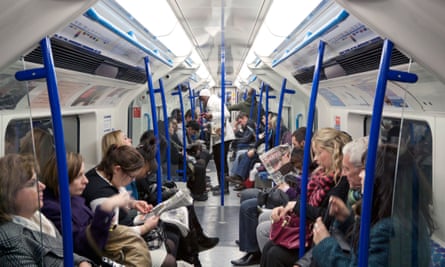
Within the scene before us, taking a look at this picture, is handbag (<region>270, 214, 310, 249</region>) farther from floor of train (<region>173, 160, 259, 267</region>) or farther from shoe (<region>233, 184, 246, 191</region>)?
shoe (<region>233, 184, 246, 191</region>)

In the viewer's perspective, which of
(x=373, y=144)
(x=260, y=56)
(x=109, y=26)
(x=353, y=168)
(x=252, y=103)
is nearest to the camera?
(x=373, y=144)

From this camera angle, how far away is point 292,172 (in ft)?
14.4

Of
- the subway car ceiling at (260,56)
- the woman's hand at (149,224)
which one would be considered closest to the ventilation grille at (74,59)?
the subway car ceiling at (260,56)

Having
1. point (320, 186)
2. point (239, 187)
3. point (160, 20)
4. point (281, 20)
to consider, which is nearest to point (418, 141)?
point (320, 186)

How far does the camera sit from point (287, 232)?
3.53 m

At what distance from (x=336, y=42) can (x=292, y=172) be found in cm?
135

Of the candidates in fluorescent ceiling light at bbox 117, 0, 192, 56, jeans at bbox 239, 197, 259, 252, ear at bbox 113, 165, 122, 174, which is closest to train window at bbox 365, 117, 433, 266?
ear at bbox 113, 165, 122, 174

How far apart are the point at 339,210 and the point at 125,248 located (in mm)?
1242

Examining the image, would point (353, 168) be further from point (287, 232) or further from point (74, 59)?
point (74, 59)

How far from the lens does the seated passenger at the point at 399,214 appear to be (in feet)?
5.62

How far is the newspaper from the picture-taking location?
14.3 feet

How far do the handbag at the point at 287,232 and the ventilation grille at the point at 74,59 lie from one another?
1.93m

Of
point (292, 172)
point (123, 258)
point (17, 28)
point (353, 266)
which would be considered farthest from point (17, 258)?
point (292, 172)

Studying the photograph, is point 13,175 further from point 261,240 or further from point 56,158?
point 261,240
